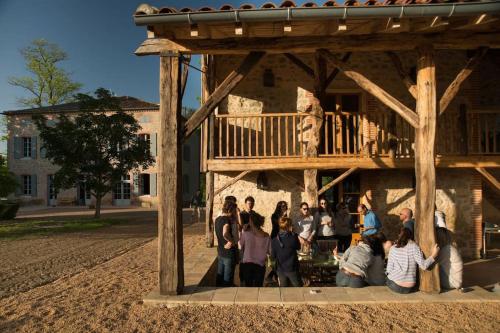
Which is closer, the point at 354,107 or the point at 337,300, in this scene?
the point at 337,300

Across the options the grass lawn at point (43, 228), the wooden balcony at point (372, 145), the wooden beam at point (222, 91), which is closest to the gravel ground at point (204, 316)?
the wooden beam at point (222, 91)

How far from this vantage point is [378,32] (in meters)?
4.57

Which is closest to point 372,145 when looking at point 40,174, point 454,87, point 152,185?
point 454,87

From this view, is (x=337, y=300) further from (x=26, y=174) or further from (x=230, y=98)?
(x=26, y=174)

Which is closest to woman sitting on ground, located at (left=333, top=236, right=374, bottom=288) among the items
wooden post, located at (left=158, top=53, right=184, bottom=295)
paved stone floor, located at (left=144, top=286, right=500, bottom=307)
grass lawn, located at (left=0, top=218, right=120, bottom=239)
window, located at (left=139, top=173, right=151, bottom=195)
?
paved stone floor, located at (left=144, top=286, right=500, bottom=307)

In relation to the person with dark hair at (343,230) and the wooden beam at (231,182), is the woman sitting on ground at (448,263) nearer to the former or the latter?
the person with dark hair at (343,230)

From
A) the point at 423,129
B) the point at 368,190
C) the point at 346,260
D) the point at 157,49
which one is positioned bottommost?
the point at 346,260

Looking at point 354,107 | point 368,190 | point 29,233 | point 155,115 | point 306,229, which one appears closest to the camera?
point 306,229

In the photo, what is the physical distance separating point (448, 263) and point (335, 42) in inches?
132

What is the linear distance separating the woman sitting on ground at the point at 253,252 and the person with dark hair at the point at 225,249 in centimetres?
22

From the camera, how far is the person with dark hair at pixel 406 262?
14.2ft

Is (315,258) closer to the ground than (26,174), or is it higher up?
closer to the ground

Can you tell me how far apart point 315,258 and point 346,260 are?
0.96m

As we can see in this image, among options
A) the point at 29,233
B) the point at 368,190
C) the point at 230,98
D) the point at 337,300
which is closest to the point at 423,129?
the point at 337,300
